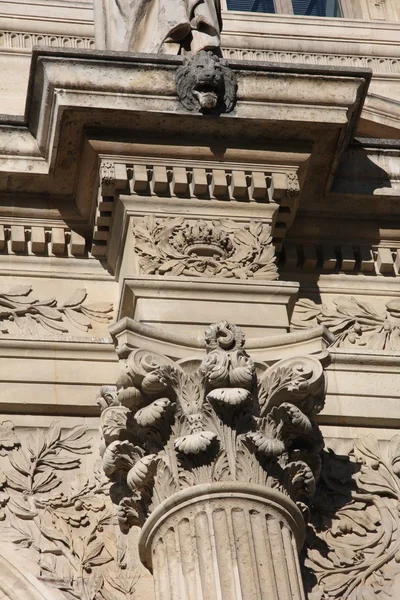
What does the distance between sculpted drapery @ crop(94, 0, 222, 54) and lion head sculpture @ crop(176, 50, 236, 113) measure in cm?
62

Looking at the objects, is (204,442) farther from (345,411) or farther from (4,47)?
(4,47)

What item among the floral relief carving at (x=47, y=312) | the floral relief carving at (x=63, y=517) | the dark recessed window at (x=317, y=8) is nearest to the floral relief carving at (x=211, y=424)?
the floral relief carving at (x=63, y=517)

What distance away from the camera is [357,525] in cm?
1162

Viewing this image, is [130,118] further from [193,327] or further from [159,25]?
[193,327]

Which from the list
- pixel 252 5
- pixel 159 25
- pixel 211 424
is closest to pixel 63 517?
pixel 211 424

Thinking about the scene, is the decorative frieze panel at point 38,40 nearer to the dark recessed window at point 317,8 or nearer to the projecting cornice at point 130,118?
the dark recessed window at point 317,8

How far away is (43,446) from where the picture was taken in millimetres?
11633

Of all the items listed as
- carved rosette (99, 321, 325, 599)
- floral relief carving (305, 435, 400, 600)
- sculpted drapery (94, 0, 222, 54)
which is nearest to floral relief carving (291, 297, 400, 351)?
floral relief carving (305, 435, 400, 600)

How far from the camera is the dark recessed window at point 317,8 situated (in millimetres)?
18812

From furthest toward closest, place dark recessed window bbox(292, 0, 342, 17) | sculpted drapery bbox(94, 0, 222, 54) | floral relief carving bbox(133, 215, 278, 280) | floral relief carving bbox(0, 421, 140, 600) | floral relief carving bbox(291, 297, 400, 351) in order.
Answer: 1. dark recessed window bbox(292, 0, 342, 17)
2. sculpted drapery bbox(94, 0, 222, 54)
3. floral relief carving bbox(291, 297, 400, 351)
4. floral relief carving bbox(133, 215, 278, 280)
5. floral relief carving bbox(0, 421, 140, 600)

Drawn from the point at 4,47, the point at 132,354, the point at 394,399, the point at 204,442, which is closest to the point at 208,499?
the point at 204,442

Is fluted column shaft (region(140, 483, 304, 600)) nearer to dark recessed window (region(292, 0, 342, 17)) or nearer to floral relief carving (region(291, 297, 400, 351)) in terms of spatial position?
floral relief carving (region(291, 297, 400, 351))

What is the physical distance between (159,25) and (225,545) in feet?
14.3

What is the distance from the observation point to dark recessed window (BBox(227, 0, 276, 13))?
18.6 m
